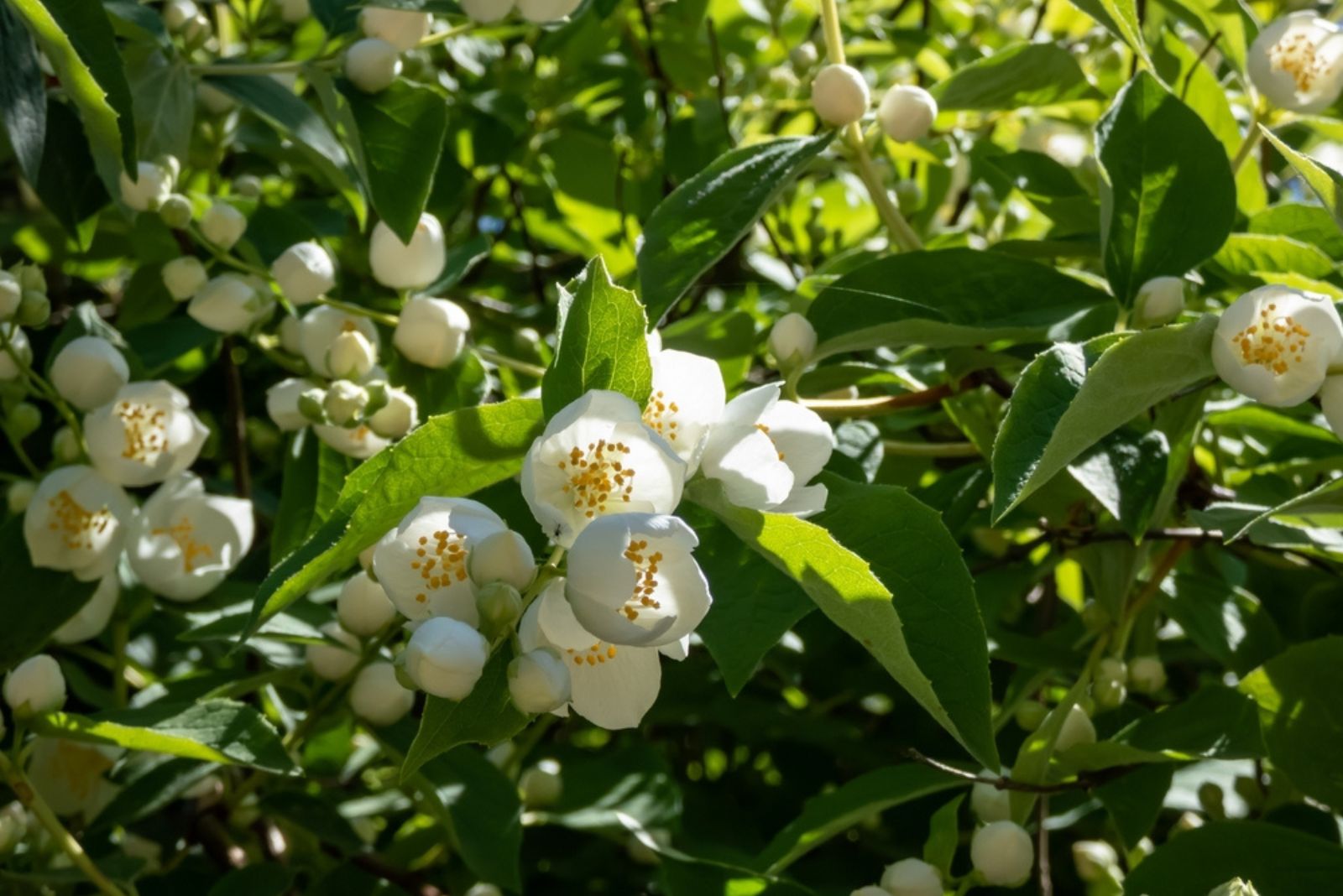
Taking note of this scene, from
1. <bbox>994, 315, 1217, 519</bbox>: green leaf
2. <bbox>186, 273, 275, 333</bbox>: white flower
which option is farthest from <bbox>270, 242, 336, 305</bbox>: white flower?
<bbox>994, 315, 1217, 519</bbox>: green leaf

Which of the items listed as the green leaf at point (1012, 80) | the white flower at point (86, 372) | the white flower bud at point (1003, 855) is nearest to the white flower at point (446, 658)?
the white flower bud at point (1003, 855)

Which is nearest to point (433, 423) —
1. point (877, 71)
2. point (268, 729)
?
point (268, 729)

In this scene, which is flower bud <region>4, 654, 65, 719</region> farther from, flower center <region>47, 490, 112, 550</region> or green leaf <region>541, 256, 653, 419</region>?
green leaf <region>541, 256, 653, 419</region>

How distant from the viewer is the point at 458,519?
875 millimetres

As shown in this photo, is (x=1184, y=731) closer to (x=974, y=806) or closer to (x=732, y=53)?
(x=974, y=806)

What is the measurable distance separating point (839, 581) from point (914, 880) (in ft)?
1.49

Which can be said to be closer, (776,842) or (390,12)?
(776,842)

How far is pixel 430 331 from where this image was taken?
139 centimetres

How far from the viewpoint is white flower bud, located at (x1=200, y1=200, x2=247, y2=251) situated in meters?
1.46

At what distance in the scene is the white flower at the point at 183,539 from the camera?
144 centimetres

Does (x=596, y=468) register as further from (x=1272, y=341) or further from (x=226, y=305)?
(x=226, y=305)

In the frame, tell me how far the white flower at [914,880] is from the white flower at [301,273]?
2.58 ft

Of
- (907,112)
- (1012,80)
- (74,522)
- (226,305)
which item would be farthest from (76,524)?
(1012,80)

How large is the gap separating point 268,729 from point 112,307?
1027mm
